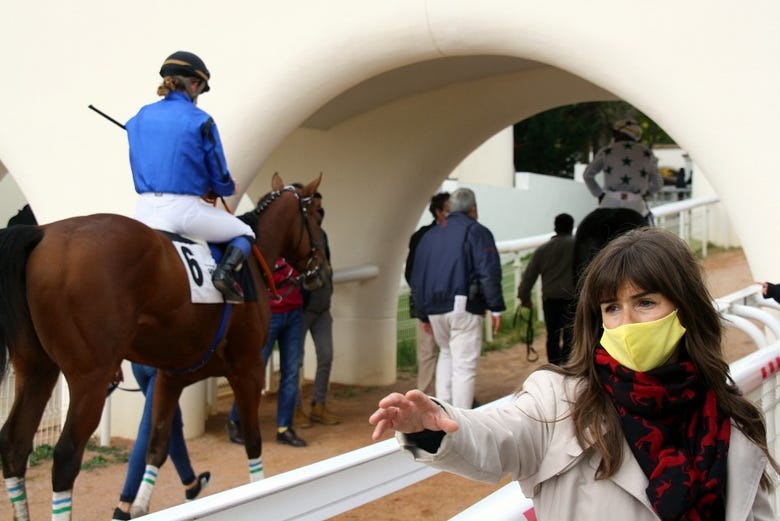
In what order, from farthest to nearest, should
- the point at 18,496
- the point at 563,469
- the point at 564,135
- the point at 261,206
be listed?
1. the point at 564,135
2. the point at 261,206
3. the point at 18,496
4. the point at 563,469

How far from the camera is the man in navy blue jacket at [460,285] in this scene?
7.15 m

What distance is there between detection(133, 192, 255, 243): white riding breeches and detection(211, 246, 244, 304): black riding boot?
14 centimetres

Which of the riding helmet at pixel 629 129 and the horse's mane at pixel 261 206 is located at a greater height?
the riding helmet at pixel 629 129

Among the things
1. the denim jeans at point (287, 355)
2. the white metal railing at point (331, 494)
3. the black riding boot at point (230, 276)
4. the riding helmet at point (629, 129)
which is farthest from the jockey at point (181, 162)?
the riding helmet at point (629, 129)

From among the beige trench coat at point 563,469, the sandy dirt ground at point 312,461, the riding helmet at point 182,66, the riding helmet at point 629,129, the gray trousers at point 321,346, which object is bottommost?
the sandy dirt ground at point 312,461

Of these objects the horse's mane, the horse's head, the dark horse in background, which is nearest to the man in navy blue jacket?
the dark horse in background

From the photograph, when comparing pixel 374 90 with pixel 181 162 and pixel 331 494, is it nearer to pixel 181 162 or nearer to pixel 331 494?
pixel 181 162

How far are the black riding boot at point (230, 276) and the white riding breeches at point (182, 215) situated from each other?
135mm

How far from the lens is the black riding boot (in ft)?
16.6

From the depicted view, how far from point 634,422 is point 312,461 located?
5.06 meters

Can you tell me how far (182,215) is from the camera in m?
5.09

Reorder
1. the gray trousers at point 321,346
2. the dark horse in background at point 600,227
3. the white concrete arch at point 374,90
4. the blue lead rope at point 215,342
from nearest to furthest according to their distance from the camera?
the blue lead rope at point 215,342
the white concrete arch at point 374,90
the dark horse in background at point 600,227
the gray trousers at point 321,346

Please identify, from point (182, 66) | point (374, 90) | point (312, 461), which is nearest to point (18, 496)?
point (182, 66)

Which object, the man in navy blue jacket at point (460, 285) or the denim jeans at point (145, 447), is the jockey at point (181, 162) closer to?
the denim jeans at point (145, 447)
